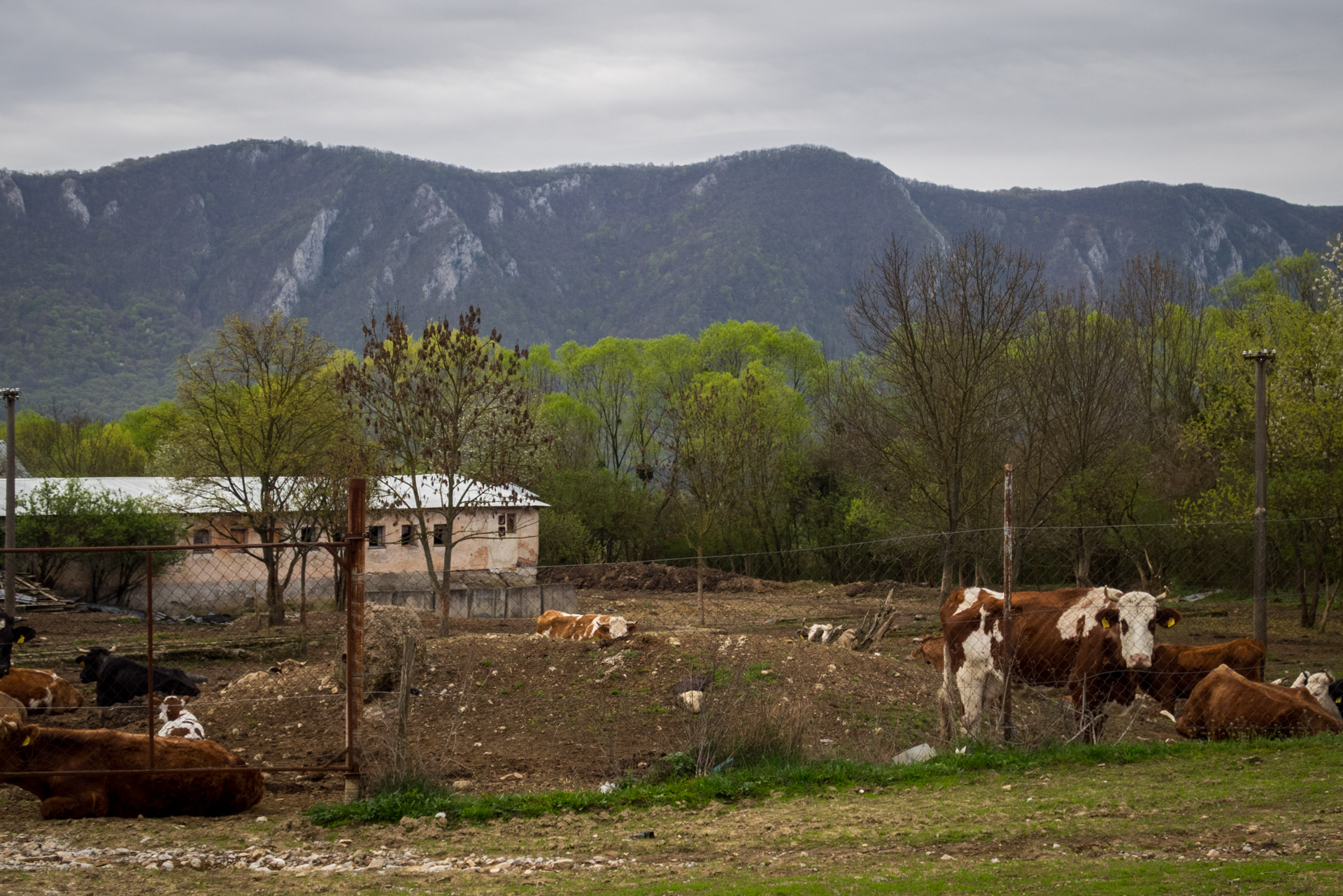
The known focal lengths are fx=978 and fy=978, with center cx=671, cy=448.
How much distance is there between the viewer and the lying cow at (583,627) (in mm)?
17984

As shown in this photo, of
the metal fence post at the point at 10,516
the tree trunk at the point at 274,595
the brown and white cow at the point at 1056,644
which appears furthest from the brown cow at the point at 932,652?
the metal fence post at the point at 10,516

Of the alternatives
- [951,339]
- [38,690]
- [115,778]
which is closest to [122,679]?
[38,690]

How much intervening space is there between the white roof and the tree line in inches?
19.5

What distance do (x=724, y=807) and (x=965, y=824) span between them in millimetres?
1867

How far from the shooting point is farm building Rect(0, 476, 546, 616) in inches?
1002

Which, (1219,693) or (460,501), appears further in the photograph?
(460,501)

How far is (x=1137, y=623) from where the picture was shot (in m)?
10.5

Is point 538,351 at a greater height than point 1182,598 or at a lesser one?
greater

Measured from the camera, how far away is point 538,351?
65.2 m

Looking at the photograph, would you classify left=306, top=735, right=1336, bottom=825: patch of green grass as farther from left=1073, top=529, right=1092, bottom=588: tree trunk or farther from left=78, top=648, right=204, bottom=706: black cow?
left=1073, top=529, right=1092, bottom=588: tree trunk

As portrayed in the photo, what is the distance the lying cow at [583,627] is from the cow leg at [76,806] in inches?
386

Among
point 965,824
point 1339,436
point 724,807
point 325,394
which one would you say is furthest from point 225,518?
point 1339,436

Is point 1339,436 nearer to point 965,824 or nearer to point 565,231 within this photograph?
point 965,824

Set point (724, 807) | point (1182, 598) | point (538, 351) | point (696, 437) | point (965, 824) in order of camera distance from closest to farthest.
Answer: point (965, 824), point (724, 807), point (1182, 598), point (696, 437), point (538, 351)
